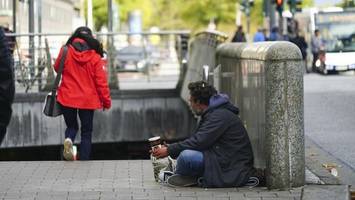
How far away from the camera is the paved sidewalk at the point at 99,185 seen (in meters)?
8.66

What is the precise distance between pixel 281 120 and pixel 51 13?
35.5m

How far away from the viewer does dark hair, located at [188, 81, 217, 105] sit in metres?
8.98

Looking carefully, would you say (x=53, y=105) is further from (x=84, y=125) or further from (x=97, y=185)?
(x=97, y=185)

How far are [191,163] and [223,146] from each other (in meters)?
0.34

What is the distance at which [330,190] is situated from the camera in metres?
8.58

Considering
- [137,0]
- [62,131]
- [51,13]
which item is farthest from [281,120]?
[137,0]

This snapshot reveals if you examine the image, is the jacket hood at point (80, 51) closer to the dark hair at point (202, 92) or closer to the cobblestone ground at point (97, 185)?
the cobblestone ground at point (97, 185)

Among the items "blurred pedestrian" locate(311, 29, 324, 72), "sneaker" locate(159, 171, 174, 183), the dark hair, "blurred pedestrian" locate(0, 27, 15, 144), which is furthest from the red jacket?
"blurred pedestrian" locate(311, 29, 324, 72)

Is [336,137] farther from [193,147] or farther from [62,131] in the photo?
[62,131]

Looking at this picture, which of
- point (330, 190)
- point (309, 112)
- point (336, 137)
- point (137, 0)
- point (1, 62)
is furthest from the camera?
point (137, 0)

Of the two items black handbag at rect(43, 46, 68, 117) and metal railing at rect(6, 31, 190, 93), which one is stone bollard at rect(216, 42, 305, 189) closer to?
black handbag at rect(43, 46, 68, 117)

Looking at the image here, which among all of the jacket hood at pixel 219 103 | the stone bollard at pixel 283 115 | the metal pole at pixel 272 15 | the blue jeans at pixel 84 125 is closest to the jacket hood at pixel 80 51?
the blue jeans at pixel 84 125

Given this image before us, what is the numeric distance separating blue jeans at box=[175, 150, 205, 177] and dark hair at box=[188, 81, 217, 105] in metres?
0.48

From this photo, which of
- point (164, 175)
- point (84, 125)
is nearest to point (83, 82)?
point (84, 125)
